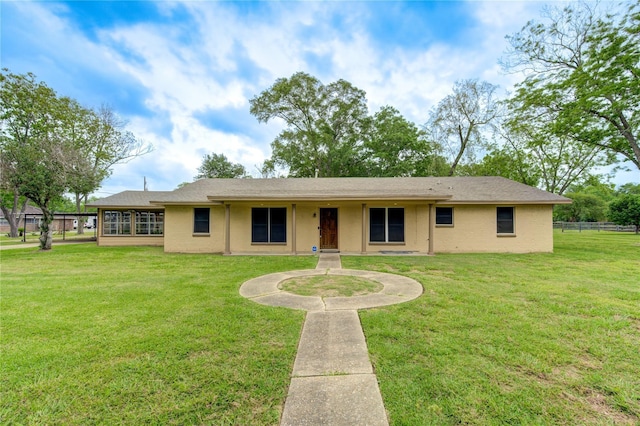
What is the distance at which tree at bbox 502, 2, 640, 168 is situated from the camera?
11.6 metres

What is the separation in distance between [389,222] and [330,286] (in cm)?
625

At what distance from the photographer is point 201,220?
38.1 ft

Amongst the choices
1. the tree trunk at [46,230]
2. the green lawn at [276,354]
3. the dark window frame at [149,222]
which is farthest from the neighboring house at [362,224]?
the green lawn at [276,354]

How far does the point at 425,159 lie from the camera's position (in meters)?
22.4

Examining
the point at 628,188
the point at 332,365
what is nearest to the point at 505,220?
the point at 332,365

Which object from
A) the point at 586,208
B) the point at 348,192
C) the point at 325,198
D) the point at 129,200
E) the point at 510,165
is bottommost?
the point at 325,198

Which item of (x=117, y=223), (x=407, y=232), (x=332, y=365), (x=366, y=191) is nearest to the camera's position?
(x=332, y=365)

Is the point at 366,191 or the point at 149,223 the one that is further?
the point at 149,223

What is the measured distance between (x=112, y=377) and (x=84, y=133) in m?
28.8

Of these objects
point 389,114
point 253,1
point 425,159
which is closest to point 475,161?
point 425,159

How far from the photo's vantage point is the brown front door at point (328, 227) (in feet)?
37.3

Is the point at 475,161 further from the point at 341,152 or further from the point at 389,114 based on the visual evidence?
the point at 341,152

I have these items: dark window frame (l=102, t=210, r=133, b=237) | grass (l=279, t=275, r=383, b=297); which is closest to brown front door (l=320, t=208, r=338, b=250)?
grass (l=279, t=275, r=383, b=297)

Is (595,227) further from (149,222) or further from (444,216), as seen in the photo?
(149,222)
